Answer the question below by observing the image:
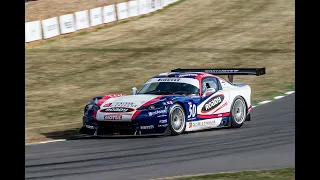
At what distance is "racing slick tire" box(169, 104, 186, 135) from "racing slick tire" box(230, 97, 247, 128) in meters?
1.48

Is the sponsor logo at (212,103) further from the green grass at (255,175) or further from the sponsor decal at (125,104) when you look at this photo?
the green grass at (255,175)

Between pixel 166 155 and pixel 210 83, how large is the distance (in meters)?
4.12

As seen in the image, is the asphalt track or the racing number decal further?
the racing number decal

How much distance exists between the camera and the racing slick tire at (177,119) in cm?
1338

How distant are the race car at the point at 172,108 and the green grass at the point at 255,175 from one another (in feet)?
15.2

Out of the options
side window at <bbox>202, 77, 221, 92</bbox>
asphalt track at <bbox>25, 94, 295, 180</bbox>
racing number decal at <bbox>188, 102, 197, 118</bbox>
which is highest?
side window at <bbox>202, 77, 221, 92</bbox>

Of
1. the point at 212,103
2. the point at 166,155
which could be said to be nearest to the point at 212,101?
the point at 212,103

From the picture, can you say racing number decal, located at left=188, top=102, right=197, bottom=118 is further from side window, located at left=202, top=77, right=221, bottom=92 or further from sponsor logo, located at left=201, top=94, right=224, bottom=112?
side window, located at left=202, top=77, right=221, bottom=92

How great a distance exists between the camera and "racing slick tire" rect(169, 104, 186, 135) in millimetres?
13375

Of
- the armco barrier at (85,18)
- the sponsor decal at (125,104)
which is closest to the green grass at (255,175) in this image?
the sponsor decal at (125,104)

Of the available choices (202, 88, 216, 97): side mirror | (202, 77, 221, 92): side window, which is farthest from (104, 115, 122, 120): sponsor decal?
(202, 77, 221, 92): side window
